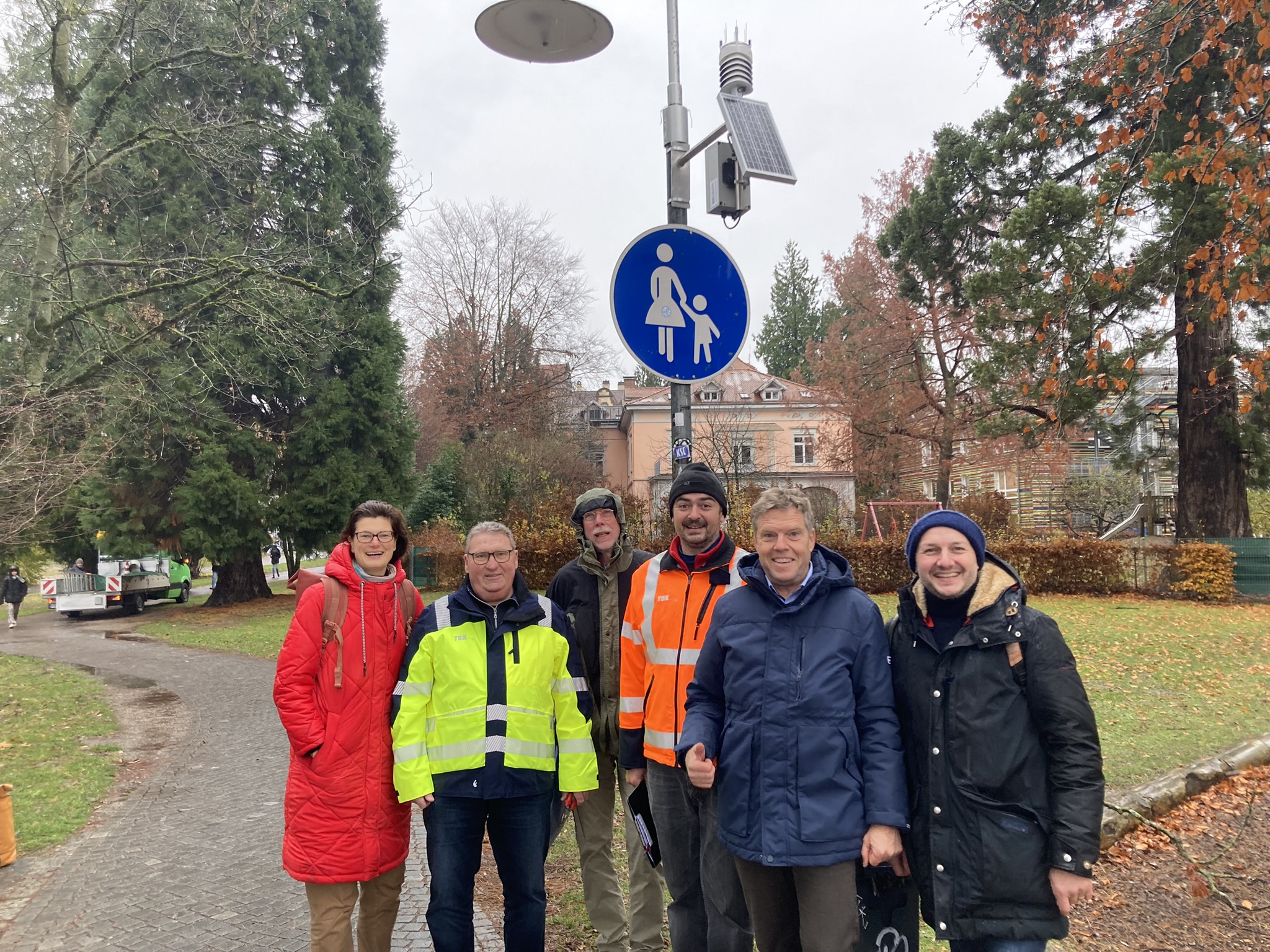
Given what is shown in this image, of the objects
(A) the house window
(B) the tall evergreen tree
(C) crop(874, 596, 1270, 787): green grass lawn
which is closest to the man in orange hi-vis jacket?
(C) crop(874, 596, 1270, 787): green grass lawn

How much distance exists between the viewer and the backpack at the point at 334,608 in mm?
3270

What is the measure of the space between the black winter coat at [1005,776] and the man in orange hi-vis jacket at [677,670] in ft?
2.92

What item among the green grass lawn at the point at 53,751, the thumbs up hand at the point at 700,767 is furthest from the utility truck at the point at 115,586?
the thumbs up hand at the point at 700,767

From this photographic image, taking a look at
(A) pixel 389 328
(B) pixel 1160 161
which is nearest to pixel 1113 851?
(B) pixel 1160 161

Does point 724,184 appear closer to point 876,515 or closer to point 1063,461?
point 876,515

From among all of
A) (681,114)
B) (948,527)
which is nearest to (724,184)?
(681,114)

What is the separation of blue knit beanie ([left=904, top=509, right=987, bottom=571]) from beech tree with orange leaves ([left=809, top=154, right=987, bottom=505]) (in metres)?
24.8

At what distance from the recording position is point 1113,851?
4.96m

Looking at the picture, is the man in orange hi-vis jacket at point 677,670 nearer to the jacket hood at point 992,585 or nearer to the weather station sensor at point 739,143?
the jacket hood at point 992,585

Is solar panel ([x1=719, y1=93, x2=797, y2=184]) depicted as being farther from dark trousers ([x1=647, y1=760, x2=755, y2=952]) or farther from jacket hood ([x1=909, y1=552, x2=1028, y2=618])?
dark trousers ([x1=647, y1=760, x2=755, y2=952])

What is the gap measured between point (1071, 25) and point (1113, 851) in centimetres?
639

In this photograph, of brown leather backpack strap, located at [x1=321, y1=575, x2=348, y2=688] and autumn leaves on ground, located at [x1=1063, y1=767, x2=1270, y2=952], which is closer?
brown leather backpack strap, located at [x1=321, y1=575, x2=348, y2=688]

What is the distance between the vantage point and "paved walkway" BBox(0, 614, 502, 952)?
419 cm

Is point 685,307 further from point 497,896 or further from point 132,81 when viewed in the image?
point 132,81
